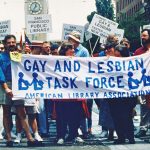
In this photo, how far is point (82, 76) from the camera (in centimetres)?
1045

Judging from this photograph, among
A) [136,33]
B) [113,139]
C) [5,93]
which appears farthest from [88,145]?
[136,33]

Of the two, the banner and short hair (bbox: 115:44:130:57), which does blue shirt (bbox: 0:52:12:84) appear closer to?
the banner

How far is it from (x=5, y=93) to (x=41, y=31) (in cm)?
612

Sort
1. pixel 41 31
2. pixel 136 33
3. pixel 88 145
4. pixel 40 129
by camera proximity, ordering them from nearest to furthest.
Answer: pixel 88 145, pixel 40 129, pixel 41 31, pixel 136 33

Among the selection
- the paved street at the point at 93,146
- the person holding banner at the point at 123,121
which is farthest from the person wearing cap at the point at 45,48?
the person holding banner at the point at 123,121

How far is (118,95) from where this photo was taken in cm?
1023

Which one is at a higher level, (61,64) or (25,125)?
(61,64)

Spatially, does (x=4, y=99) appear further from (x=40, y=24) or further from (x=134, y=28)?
(x=134, y=28)

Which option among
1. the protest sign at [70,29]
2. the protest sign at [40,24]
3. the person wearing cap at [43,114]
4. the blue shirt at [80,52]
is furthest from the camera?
the protest sign at [40,24]

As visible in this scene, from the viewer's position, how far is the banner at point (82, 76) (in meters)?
10.3

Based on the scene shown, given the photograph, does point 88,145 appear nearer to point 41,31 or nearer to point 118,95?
point 118,95

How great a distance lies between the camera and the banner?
33.9 feet

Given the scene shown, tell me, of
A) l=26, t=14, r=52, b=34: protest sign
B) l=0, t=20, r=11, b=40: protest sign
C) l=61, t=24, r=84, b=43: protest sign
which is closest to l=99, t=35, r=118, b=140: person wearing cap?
l=61, t=24, r=84, b=43: protest sign

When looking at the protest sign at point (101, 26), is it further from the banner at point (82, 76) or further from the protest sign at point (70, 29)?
the banner at point (82, 76)
